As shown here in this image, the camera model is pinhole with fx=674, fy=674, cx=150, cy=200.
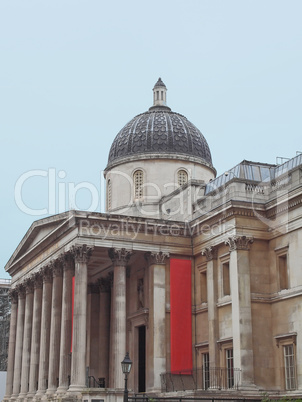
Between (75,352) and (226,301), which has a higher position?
(226,301)

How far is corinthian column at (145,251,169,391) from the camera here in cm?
3684

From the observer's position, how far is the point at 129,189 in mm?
46844

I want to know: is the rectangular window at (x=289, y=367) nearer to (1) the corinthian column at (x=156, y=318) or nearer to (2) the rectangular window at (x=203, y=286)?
(2) the rectangular window at (x=203, y=286)

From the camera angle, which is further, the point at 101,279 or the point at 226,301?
the point at 101,279

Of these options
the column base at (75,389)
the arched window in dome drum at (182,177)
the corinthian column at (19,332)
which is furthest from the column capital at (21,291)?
the column base at (75,389)

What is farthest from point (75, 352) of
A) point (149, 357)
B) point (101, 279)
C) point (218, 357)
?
point (101, 279)

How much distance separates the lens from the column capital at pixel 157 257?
126 ft

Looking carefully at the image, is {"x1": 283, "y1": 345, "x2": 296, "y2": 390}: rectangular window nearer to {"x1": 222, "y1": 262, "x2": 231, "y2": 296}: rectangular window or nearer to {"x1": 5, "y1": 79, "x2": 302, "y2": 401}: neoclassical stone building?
{"x1": 5, "y1": 79, "x2": 302, "y2": 401}: neoclassical stone building

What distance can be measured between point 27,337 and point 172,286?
13.2m

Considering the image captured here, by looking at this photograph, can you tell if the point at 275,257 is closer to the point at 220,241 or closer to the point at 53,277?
the point at 220,241

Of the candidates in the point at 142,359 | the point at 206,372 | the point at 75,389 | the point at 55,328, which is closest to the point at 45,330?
the point at 55,328

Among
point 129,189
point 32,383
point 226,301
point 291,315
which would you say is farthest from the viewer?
point 129,189

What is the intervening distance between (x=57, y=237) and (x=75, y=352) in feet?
25.6

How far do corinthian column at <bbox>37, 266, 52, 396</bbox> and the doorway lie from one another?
18.7 feet
